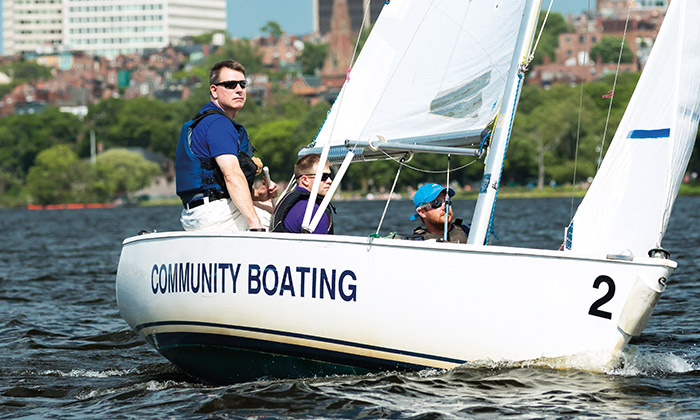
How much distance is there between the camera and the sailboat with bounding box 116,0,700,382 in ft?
23.8

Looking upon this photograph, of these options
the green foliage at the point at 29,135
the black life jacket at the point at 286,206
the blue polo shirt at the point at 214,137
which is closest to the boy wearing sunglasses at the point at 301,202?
the black life jacket at the point at 286,206

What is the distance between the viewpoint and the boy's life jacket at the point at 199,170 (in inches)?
319

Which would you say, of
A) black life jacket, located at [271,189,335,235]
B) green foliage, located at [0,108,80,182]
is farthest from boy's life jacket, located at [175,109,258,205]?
green foliage, located at [0,108,80,182]

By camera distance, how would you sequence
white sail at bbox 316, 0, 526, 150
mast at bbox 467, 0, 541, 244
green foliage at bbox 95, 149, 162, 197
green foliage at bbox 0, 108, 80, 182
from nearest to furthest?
mast at bbox 467, 0, 541, 244
white sail at bbox 316, 0, 526, 150
green foliage at bbox 95, 149, 162, 197
green foliage at bbox 0, 108, 80, 182

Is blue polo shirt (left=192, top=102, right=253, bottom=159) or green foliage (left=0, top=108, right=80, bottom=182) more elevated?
blue polo shirt (left=192, top=102, right=253, bottom=159)

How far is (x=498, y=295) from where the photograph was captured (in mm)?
7281

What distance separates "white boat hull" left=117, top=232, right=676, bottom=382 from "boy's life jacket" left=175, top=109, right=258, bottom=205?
0.39 meters

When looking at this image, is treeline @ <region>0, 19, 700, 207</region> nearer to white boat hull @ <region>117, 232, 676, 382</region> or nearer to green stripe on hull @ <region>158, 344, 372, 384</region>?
green stripe on hull @ <region>158, 344, 372, 384</region>

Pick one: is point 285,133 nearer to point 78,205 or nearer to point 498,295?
point 78,205

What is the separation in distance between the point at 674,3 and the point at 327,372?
3.32 m

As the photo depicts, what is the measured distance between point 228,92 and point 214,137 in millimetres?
397

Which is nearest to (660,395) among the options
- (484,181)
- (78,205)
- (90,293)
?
(484,181)

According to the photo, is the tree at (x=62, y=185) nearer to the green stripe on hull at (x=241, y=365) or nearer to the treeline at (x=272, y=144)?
the treeline at (x=272, y=144)

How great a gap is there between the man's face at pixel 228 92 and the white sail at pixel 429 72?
697 millimetres
